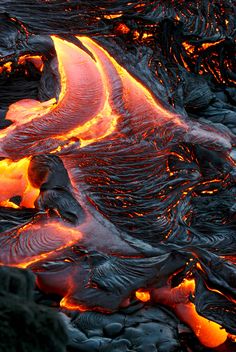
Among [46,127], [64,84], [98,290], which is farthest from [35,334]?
[64,84]

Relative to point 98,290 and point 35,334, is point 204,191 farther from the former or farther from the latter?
point 35,334

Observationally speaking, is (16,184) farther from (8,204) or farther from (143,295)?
(143,295)

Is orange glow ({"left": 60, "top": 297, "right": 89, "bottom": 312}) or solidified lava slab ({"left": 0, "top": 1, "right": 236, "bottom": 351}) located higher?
solidified lava slab ({"left": 0, "top": 1, "right": 236, "bottom": 351})

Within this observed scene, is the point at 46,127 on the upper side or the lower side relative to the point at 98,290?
upper

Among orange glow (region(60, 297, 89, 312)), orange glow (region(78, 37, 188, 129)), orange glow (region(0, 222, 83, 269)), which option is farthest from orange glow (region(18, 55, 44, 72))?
orange glow (region(60, 297, 89, 312))

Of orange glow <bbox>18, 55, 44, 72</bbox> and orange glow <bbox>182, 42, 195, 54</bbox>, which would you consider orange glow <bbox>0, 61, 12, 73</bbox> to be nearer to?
orange glow <bbox>18, 55, 44, 72</bbox>

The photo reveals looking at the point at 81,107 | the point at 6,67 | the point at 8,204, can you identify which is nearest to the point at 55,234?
the point at 8,204

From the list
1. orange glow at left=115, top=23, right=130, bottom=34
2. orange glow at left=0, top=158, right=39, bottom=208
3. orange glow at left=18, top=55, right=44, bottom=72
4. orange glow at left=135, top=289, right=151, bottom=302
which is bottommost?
orange glow at left=135, top=289, right=151, bottom=302
